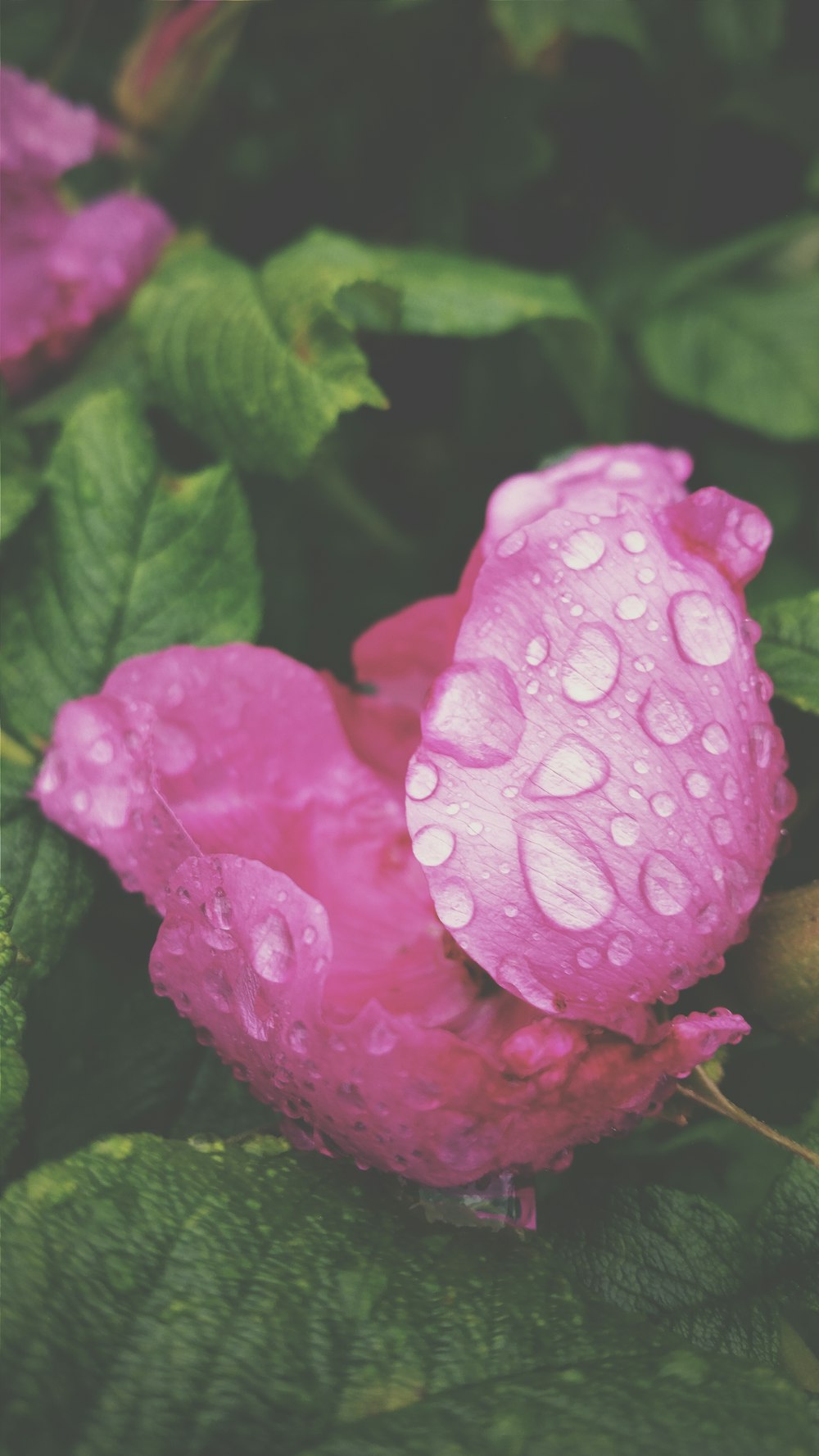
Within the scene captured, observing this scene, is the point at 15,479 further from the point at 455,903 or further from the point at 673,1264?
the point at 673,1264

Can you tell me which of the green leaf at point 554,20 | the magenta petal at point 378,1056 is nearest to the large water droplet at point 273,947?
the magenta petal at point 378,1056

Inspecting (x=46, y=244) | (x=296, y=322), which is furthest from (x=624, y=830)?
(x=46, y=244)

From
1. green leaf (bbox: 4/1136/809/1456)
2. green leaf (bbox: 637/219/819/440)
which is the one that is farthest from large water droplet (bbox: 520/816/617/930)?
green leaf (bbox: 637/219/819/440)

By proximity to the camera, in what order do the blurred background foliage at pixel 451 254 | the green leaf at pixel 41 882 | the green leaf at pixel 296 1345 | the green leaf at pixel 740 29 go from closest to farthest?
the green leaf at pixel 296 1345, the green leaf at pixel 41 882, the blurred background foliage at pixel 451 254, the green leaf at pixel 740 29

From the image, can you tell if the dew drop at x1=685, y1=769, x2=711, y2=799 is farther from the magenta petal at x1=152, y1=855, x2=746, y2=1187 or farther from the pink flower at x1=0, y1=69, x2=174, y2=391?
the pink flower at x1=0, y1=69, x2=174, y2=391

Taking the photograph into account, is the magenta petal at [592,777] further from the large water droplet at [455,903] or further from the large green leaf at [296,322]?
the large green leaf at [296,322]

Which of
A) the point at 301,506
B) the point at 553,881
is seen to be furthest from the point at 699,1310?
the point at 301,506
